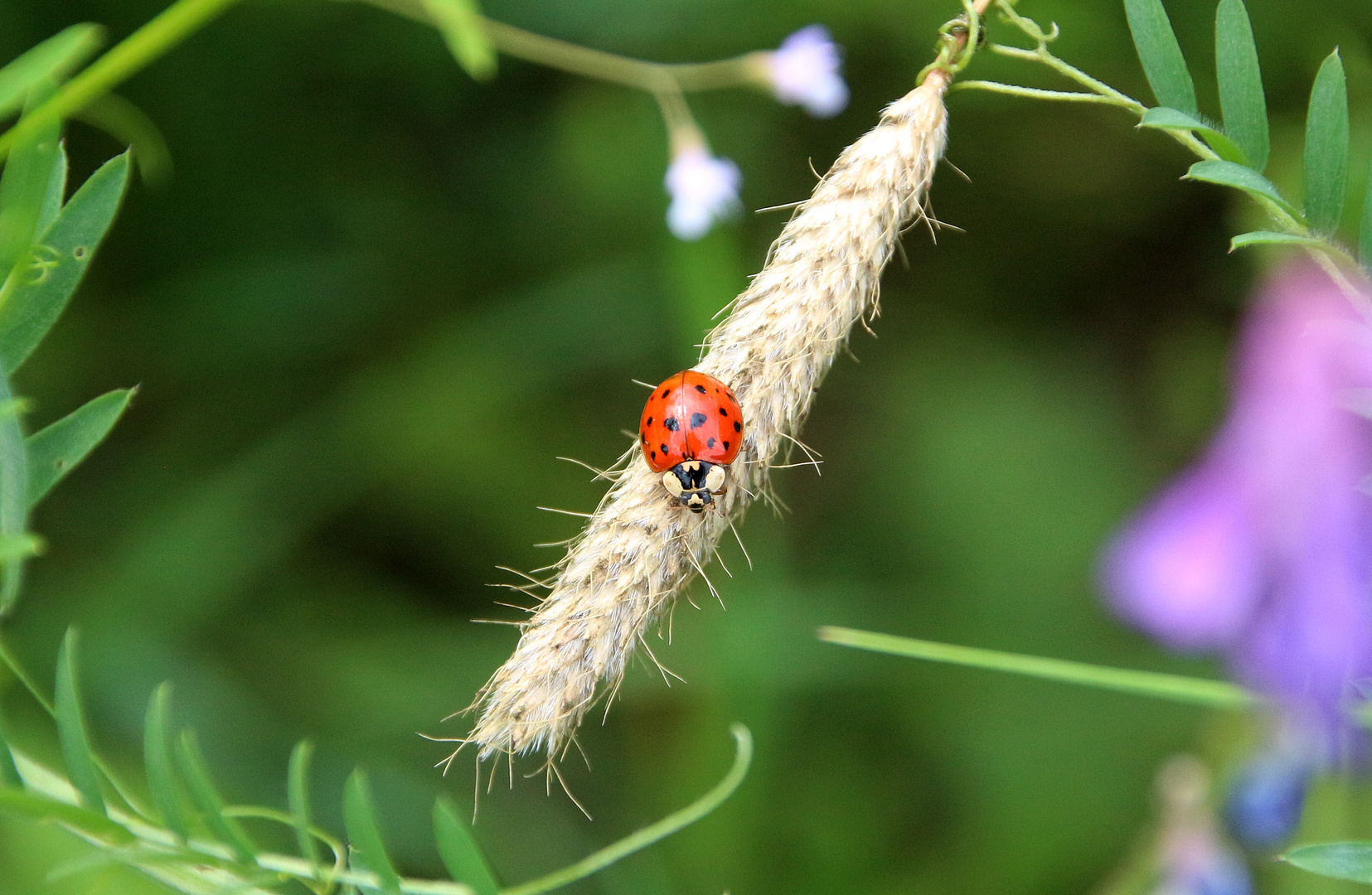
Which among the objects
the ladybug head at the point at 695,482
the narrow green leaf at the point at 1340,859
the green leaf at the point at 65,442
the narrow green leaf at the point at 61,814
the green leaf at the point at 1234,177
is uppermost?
the green leaf at the point at 1234,177

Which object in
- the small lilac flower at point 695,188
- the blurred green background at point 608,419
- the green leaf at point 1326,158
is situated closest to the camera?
the green leaf at point 1326,158

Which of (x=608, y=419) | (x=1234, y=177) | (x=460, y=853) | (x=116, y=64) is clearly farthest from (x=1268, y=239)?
(x=608, y=419)

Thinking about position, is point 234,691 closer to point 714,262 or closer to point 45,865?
point 45,865

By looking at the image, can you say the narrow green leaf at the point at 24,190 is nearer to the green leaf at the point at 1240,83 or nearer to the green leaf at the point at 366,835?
the green leaf at the point at 366,835

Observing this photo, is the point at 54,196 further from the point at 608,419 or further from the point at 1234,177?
the point at 608,419

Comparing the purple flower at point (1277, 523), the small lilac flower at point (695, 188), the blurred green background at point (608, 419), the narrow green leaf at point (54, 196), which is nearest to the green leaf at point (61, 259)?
the narrow green leaf at point (54, 196)

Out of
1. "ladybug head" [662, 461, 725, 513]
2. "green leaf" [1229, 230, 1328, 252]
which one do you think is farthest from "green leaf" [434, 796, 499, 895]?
"green leaf" [1229, 230, 1328, 252]
